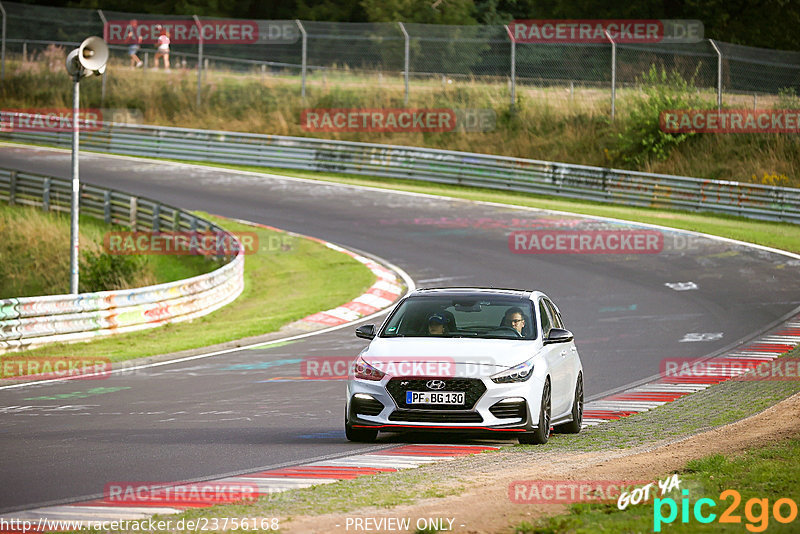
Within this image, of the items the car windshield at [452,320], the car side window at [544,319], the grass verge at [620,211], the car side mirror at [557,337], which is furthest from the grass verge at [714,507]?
the grass verge at [620,211]

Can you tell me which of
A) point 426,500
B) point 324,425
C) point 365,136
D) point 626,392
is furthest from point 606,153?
point 426,500

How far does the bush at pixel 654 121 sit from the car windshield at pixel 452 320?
1089 inches

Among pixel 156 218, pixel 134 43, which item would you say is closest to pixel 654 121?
pixel 156 218

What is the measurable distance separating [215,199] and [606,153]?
13.1 m

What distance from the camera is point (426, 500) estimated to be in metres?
7.72

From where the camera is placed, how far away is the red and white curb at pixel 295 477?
7613 mm

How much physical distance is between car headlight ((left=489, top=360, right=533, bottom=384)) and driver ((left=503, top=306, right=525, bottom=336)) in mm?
765

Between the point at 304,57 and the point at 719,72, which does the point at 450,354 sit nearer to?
the point at 719,72

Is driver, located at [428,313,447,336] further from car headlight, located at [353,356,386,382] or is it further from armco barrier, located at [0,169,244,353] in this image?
armco barrier, located at [0,169,244,353]

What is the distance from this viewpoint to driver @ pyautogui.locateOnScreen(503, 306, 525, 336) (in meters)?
11.4

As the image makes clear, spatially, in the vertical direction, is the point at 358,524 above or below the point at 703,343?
above

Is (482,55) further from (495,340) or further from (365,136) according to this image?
(495,340)

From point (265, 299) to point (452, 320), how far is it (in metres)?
13.7

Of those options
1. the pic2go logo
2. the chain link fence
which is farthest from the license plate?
the chain link fence
